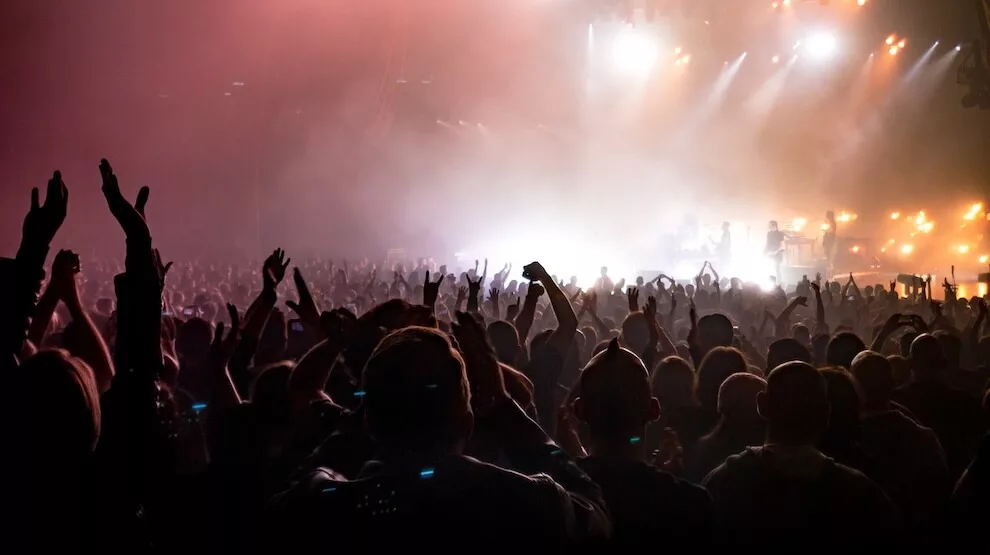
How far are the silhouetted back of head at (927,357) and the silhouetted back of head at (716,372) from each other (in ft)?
4.17

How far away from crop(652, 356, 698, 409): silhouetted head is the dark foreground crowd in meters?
0.02

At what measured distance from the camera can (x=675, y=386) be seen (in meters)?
3.61

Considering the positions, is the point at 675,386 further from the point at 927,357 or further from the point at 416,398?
the point at 416,398

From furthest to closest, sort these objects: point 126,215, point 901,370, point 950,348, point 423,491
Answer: point 950,348 < point 901,370 < point 126,215 < point 423,491

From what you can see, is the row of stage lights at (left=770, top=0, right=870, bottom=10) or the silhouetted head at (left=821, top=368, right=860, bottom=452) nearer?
the silhouetted head at (left=821, top=368, right=860, bottom=452)

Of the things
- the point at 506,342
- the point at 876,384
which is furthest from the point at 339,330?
the point at 876,384

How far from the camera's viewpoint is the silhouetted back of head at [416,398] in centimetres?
157

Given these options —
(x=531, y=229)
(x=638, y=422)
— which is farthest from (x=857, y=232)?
(x=638, y=422)

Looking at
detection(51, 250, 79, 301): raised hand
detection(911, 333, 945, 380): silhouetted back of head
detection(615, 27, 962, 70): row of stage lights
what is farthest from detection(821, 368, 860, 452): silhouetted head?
detection(615, 27, 962, 70): row of stage lights

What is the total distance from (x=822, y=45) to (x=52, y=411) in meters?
29.8

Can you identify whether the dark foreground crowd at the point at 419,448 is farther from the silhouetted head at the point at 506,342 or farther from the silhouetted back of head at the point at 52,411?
the silhouetted head at the point at 506,342

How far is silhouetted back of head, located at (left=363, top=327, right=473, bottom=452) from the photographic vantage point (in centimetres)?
157

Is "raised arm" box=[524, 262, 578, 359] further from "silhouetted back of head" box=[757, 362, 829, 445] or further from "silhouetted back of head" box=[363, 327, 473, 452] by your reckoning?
"silhouetted back of head" box=[363, 327, 473, 452]

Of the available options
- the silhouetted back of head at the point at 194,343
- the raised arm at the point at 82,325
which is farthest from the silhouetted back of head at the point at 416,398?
the silhouetted back of head at the point at 194,343
